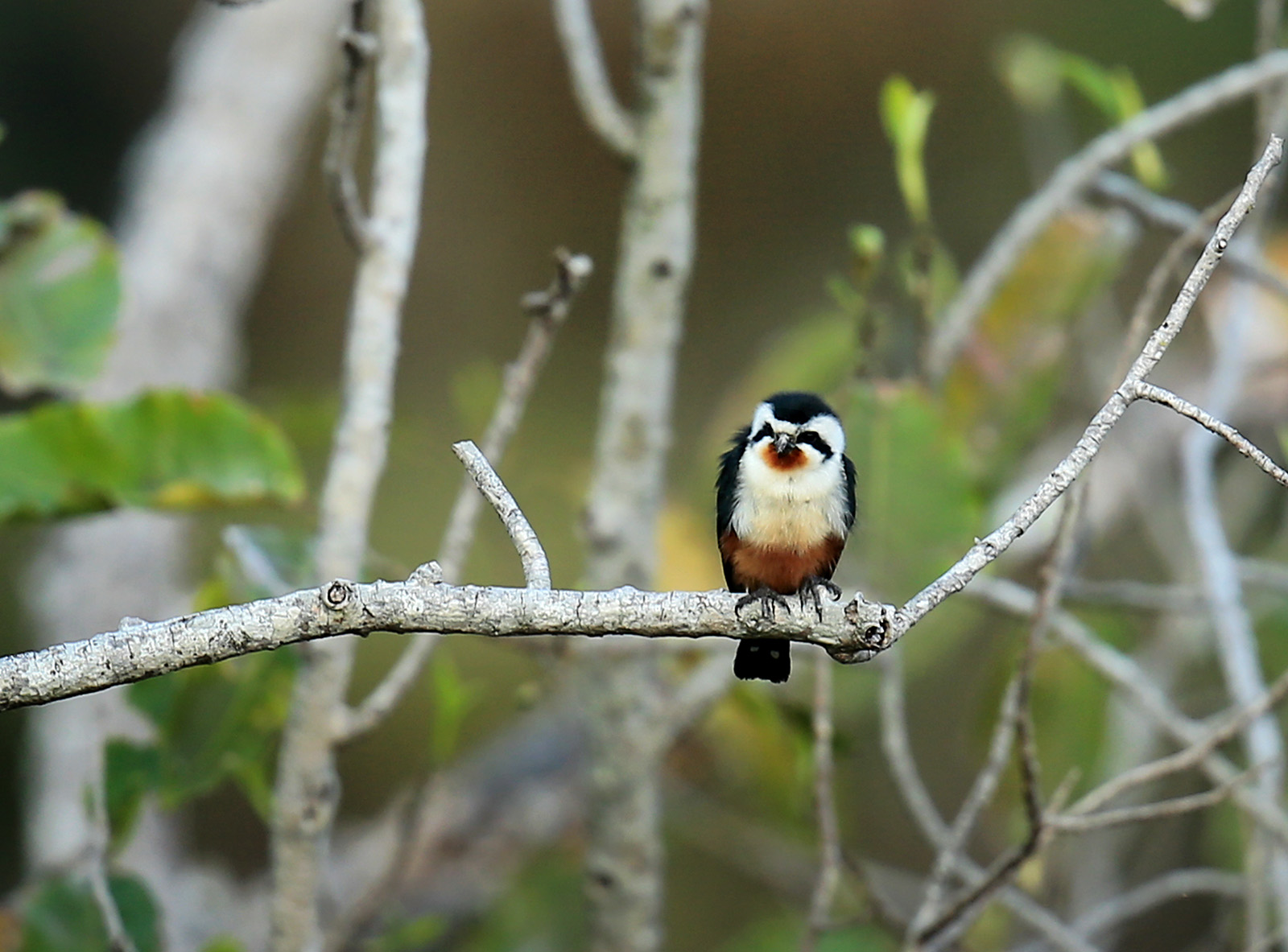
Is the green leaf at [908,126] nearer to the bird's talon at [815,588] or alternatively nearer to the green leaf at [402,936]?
the bird's talon at [815,588]

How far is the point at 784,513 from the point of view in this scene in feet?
5.29

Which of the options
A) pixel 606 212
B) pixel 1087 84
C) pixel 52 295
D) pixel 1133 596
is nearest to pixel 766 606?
pixel 1133 596

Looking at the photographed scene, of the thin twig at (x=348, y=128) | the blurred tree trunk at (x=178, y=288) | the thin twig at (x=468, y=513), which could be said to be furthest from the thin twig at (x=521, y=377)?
the blurred tree trunk at (x=178, y=288)

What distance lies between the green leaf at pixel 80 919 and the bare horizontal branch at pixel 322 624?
94cm

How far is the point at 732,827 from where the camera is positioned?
2928 millimetres

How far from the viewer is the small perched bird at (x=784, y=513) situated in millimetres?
1615

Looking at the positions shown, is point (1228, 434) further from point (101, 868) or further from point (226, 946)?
point (226, 946)

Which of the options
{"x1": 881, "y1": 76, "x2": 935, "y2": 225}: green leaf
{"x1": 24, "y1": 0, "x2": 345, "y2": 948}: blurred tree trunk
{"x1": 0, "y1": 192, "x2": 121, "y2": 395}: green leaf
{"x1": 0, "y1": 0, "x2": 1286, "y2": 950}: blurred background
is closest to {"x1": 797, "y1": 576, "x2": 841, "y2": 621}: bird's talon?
{"x1": 881, "y1": 76, "x2": 935, "y2": 225}: green leaf

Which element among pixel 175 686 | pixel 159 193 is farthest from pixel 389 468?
pixel 175 686

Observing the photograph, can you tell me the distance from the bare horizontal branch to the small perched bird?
669 millimetres

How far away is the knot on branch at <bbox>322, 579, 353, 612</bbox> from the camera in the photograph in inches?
35.7

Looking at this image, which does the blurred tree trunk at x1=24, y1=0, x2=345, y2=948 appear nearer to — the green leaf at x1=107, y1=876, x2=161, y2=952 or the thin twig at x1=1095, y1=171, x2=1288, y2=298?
the green leaf at x1=107, y1=876, x2=161, y2=952

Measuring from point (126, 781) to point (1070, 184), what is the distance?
5.57 ft

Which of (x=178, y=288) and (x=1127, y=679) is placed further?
(x=178, y=288)
